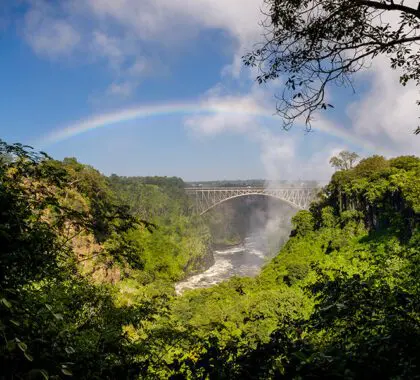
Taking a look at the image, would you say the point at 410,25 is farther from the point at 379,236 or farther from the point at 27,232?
the point at 379,236

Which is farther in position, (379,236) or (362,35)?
(379,236)

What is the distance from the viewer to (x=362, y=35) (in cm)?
502

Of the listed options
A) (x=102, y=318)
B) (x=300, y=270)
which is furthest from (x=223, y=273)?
(x=102, y=318)

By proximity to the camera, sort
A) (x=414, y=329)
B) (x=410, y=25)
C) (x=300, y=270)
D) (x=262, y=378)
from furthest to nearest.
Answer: (x=300, y=270) < (x=410, y=25) < (x=414, y=329) < (x=262, y=378)

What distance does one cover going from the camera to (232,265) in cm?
8662

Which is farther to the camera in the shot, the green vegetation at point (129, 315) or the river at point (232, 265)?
the river at point (232, 265)

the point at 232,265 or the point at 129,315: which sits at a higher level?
the point at 129,315

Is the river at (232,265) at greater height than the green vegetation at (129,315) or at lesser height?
lesser

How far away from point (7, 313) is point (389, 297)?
13.5 ft

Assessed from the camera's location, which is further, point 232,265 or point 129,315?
point 232,265

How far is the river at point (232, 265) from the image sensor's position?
6800 centimetres

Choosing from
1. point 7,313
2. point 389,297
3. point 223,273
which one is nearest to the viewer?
point 7,313

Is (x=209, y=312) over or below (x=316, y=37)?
below

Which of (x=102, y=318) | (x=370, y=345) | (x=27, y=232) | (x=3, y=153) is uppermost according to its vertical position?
(x=3, y=153)
